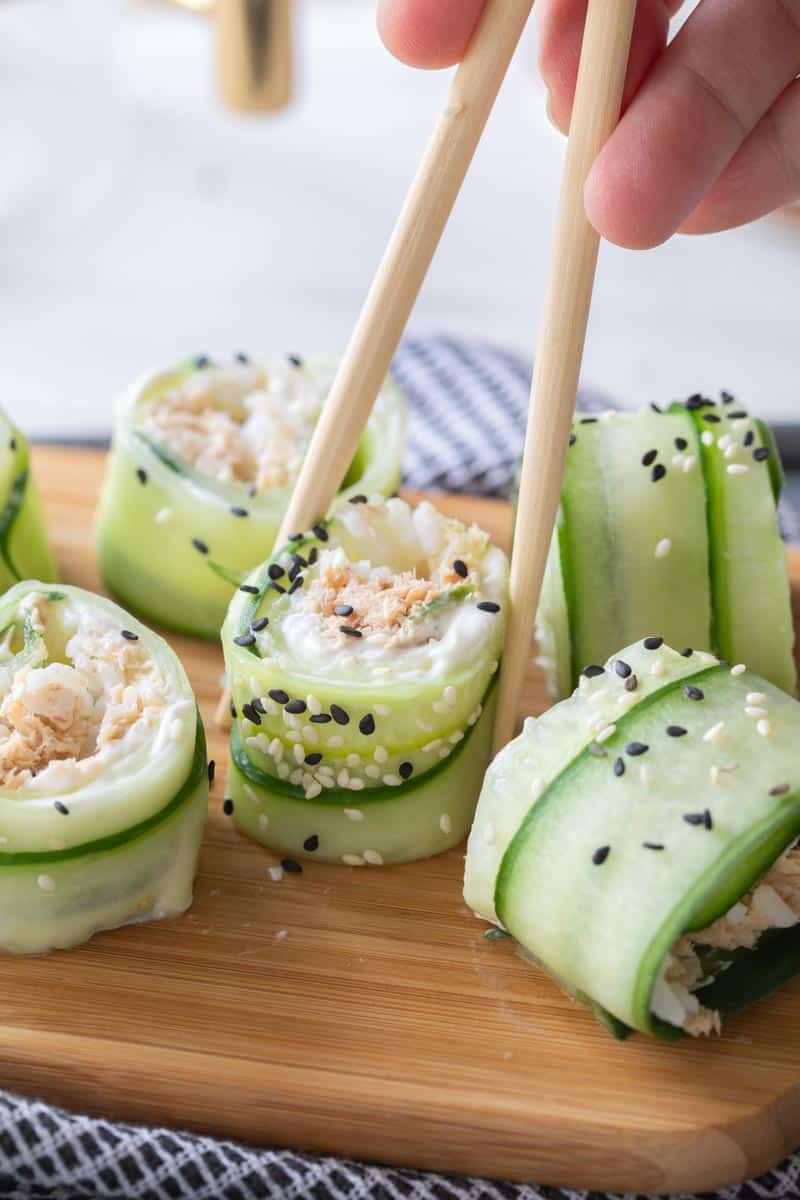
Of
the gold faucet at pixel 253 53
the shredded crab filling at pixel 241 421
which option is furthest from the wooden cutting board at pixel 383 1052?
the gold faucet at pixel 253 53

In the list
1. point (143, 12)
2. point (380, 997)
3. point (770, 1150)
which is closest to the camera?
point (770, 1150)

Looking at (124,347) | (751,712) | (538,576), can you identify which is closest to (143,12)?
(124,347)

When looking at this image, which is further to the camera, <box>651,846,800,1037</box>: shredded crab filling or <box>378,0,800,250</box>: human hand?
<box>378,0,800,250</box>: human hand

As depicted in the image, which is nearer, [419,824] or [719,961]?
[719,961]

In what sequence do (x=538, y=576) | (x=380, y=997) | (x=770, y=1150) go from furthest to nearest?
(x=538, y=576)
(x=380, y=997)
(x=770, y=1150)

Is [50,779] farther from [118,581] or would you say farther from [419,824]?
[118,581]

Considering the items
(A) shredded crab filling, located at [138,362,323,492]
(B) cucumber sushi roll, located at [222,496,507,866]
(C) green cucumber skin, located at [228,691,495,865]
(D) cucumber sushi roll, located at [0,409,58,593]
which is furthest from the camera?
(A) shredded crab filling, located at [138,362,323,492]

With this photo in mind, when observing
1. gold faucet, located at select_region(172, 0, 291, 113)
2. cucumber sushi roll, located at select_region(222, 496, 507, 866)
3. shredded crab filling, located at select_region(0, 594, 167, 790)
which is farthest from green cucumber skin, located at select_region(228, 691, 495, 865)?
gold faucet, located at select_region(172, 0, 291, 113)

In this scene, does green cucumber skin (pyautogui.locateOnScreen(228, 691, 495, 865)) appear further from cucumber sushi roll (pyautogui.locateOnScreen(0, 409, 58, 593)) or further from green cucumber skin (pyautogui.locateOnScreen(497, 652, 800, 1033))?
cucumber sushi roll (pyautogui.locateOnScreen(0, 409, 58, 593))
